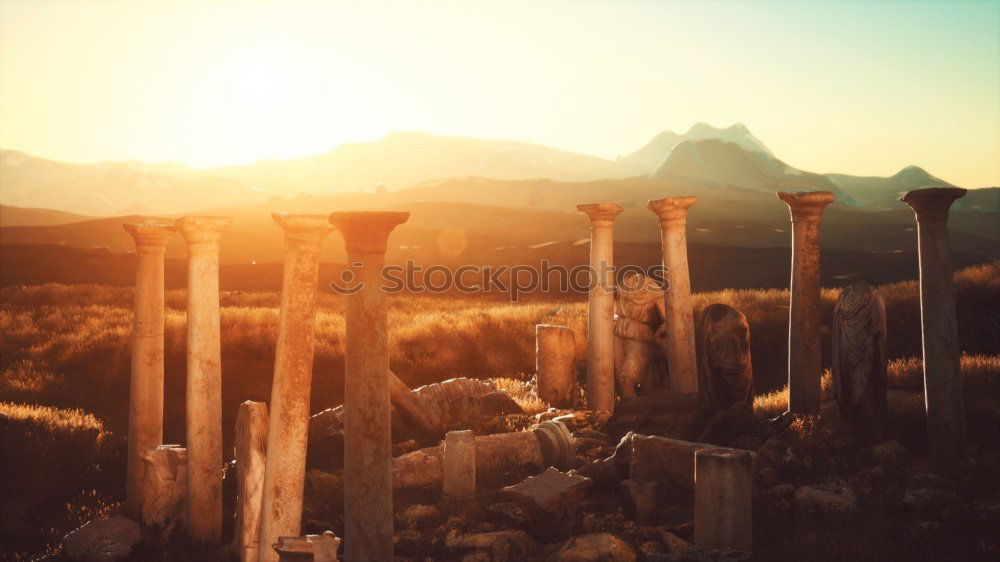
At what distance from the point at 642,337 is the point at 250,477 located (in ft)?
26.3

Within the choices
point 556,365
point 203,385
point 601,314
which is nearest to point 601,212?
point 601,314

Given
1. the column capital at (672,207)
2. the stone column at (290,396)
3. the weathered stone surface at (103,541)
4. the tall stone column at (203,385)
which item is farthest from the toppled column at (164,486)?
the column capital at (672,207)

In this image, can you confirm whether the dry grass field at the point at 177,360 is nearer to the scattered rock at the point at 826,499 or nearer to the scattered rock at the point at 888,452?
the scattered rock at the point at 888,452

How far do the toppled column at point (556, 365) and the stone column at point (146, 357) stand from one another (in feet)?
23.2

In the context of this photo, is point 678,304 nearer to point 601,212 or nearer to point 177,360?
point 601,212

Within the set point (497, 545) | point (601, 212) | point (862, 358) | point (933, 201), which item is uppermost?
point (601, 212)

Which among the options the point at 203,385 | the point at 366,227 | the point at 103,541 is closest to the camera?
the point at 366,227

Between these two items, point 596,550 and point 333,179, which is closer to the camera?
point 596,550

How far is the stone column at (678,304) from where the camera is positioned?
1280cm

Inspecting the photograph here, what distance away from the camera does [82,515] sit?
33.1ft

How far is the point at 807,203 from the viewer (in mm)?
10531

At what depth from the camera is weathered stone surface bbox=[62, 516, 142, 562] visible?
823 cm

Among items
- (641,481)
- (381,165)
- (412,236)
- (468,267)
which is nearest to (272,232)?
(412,236)

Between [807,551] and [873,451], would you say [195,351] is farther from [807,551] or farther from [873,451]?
[873,451]
